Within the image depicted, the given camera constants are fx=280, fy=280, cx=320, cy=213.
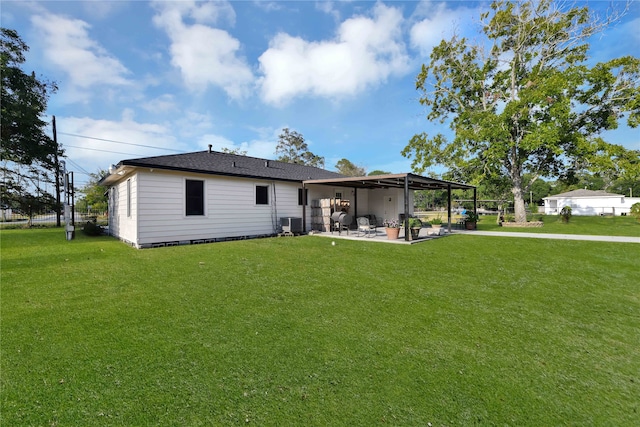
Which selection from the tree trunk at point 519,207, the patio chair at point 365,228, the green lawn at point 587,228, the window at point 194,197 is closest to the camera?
the window at point 194,197

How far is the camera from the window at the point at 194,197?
31.8 feet

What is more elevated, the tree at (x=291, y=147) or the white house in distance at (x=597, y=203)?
the tree at (x=291, y=147)

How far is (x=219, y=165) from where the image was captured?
10992mm

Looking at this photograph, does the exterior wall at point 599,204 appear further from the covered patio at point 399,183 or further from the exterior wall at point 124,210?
the exterior wall at point 124,210

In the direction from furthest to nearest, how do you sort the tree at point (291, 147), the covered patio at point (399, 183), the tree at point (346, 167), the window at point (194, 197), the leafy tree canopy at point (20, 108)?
the tree at point (346, 167), the tree at point (291, 147), the leafy tree canopy at point (20, 108), the covered patio at point (399, 183), the window at point (194, 197)

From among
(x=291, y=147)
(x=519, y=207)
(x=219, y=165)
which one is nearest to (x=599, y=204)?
(x=519, y=207)

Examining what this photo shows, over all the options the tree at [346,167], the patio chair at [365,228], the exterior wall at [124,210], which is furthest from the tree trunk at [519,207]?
the tree at [346,167]

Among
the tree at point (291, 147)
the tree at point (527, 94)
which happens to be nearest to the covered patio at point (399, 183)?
the tree at point (527, 94)

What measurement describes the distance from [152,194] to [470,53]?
22244mm

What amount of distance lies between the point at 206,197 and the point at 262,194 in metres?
2.46

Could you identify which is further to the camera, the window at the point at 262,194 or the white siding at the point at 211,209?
the window at the point at 262,194

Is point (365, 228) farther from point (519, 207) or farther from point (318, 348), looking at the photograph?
point (519, 207)

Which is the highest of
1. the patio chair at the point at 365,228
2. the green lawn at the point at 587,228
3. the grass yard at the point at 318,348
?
the patio chair at the point at 365,228

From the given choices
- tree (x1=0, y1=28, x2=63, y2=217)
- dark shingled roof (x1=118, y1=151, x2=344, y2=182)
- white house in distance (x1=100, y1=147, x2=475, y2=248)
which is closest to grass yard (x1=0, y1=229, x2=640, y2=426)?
white house in distance (x1=100, y1=147, x2=475, y2=248)
